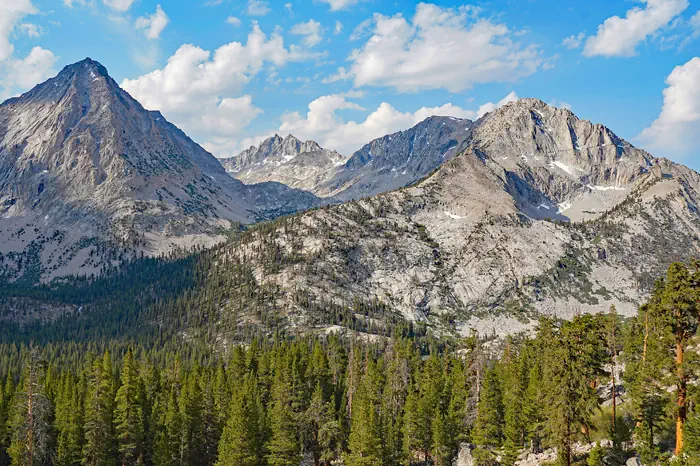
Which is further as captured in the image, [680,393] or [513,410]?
[513,410]

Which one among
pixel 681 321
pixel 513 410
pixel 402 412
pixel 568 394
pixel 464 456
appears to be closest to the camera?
pixel 681 321

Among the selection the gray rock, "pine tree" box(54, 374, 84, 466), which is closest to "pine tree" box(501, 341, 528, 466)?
the gray rock

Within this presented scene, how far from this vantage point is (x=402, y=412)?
89500 mm

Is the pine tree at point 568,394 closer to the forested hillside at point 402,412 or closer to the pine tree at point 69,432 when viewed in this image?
the forested hillside at point 402,412

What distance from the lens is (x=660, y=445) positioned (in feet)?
167

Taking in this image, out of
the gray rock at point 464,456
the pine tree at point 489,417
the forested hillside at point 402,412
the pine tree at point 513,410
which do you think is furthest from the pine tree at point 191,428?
the pine tree at point 513,410

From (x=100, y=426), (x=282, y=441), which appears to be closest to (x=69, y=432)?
(x=100, y=426)

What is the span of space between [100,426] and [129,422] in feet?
11.6

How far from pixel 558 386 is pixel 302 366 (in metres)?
60.2

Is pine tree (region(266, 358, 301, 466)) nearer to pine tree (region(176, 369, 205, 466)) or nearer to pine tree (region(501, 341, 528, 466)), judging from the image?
pine tree (region(176, 369, 205, 466))

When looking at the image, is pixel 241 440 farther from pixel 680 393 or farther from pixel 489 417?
pixel 680 393

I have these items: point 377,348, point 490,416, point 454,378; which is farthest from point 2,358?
point 490,416

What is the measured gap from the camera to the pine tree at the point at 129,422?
6758 cm

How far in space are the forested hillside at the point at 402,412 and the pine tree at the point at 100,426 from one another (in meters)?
0.17
